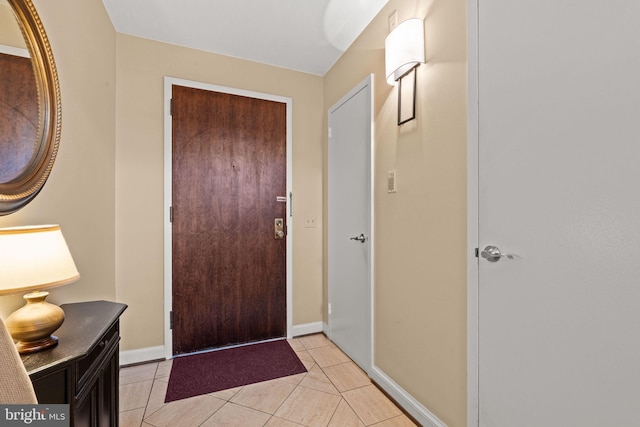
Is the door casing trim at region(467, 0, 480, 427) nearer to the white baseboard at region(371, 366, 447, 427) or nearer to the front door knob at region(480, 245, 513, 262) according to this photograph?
the front door knob at region(480, 245, 513, 262)

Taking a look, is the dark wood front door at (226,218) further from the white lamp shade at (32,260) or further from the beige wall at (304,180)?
the white lamp shade at (32,260)

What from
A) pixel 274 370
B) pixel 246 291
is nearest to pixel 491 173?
pixel 274 370

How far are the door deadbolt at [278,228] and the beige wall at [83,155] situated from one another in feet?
4.12

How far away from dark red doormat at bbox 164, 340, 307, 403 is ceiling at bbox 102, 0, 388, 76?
2.58m

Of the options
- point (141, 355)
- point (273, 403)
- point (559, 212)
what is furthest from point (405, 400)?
point (141, 355)

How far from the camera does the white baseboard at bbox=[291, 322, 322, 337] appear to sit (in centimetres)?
281

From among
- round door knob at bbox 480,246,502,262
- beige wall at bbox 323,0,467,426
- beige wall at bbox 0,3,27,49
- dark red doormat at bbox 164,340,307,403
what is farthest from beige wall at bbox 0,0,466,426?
dark red doormat at bbox 164,340,307,403

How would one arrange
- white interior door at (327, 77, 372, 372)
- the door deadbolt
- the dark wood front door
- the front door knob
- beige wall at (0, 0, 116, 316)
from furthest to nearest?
the door deadbolt → the dark wood front door → white interior door at (327, 77, 372, 372) → beige wall at (0, 0, 116, 316) → the front door knob

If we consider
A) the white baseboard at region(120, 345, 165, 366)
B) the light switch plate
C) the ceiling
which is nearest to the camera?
the ceiling

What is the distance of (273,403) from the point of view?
71.9 inches

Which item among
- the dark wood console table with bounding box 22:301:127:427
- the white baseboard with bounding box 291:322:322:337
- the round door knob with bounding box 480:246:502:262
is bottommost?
the white baseboard with bounding box 291:322:322:337

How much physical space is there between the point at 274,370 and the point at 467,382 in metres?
1.40

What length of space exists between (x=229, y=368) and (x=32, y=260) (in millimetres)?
1674

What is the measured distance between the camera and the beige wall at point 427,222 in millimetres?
1410
